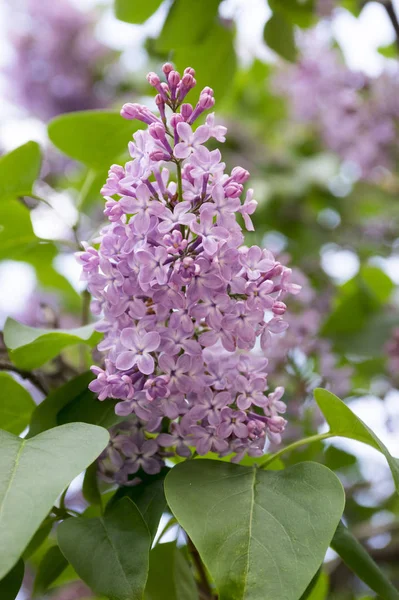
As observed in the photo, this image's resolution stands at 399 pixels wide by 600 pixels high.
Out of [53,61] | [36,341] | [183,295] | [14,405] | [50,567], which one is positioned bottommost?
[53,61]

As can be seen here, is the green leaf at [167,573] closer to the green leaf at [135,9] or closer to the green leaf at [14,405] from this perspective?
the green leaf at [14,405]

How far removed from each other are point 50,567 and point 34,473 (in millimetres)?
294

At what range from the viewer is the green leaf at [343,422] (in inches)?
25.2

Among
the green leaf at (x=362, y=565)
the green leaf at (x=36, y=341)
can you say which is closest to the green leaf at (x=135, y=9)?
the green leaf at (x=36, y=341)

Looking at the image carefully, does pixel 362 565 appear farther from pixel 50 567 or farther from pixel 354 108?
pixel 354 108

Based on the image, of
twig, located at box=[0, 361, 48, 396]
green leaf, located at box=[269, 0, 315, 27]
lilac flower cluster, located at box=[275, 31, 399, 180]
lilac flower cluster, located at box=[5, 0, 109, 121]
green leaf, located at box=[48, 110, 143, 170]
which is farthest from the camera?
lilac flower cluster, located at box=[5, 0, 109, 121]

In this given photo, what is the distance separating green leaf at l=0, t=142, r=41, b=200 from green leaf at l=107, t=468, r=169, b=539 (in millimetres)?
452

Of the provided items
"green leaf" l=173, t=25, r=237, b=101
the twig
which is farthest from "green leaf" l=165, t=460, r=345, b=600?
"green leaf" l=173, t=25, r=237, b=101

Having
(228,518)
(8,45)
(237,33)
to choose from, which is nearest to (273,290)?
(228,518)

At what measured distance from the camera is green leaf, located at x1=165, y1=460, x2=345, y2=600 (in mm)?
542

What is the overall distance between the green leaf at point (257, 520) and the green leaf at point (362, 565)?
0.39 ft

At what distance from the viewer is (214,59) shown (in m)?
1.22

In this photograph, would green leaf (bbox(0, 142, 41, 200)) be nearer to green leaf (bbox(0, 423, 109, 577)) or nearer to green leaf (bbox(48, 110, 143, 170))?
green leaf (bbox(48, 110, 143, 170))

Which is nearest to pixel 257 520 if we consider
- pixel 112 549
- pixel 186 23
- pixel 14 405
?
pixel 112 549
